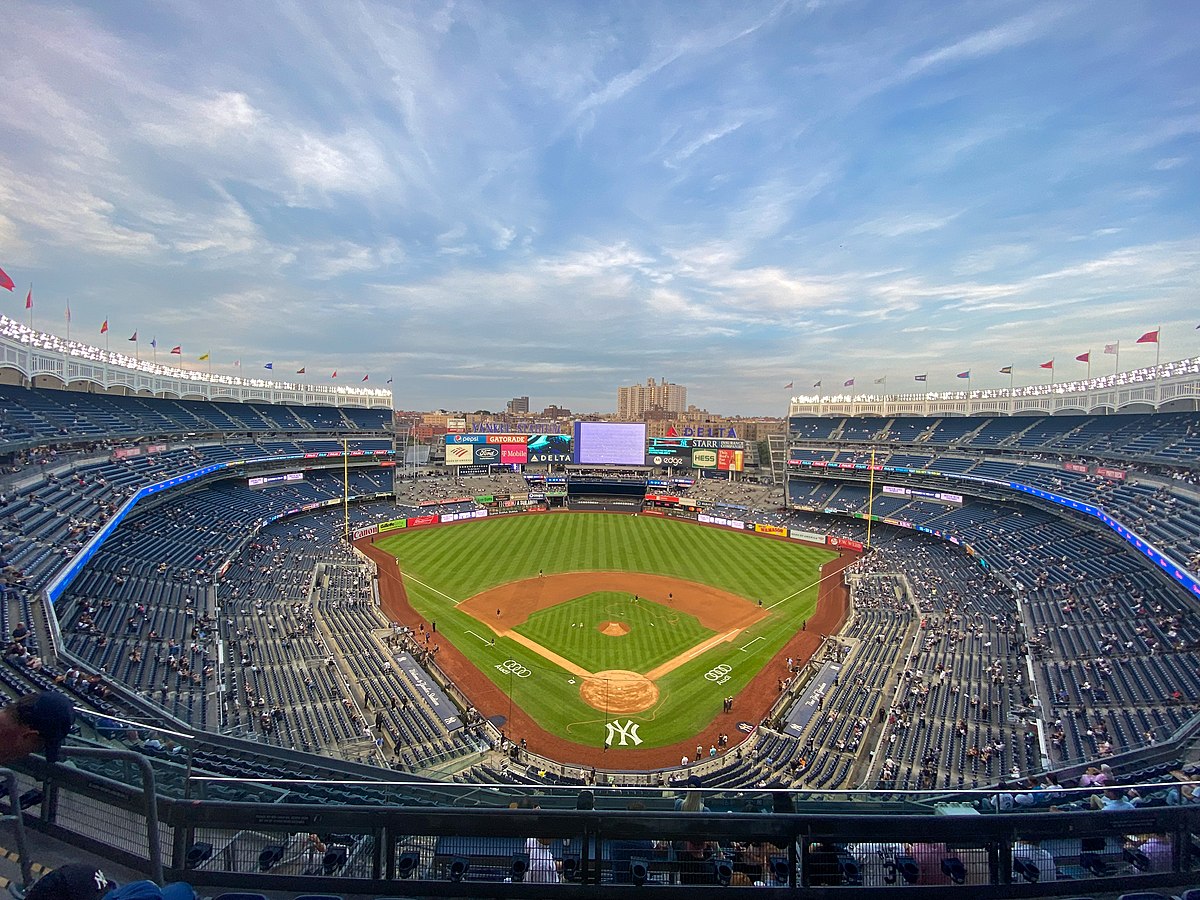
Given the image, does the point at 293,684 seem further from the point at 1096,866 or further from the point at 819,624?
the point at 819,624

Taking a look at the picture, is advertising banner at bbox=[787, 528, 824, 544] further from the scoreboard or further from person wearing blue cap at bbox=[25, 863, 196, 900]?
person wearing blue cap at bbox=[25, 863, 196, 900]

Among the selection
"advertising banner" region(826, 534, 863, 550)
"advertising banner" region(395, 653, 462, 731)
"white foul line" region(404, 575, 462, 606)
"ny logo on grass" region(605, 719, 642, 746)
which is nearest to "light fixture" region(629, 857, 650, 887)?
"ny logo on grass" region(605, 719, 642, 746)

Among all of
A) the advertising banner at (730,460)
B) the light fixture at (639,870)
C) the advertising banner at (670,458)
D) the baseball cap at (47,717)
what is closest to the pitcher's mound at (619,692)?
the light fixture at (639,870)

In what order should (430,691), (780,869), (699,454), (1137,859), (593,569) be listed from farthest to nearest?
(699,454) → (593,569) → (430,691) → (1137,859) → (780,869)

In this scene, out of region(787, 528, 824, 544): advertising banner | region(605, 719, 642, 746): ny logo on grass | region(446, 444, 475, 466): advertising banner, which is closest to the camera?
region(605, 719, 642, 746): ny logo on grass

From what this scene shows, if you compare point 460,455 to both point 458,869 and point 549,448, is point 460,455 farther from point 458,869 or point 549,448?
point 458,869

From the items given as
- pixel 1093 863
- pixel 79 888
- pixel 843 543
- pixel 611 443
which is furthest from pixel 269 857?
pixel 611 443

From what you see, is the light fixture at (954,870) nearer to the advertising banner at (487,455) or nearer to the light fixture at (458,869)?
the light fixture at (458,869)
